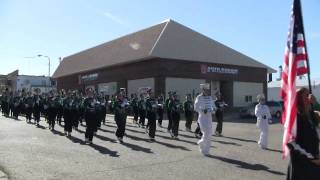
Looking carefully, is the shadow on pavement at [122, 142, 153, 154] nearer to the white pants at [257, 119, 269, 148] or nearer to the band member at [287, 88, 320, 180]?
the white pants at [257, 119, 269, 148]

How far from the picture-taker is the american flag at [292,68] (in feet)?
18.0

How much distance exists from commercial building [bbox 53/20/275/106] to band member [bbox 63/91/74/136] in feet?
60.4

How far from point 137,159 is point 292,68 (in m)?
6.79

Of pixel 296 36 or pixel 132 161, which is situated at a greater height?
pixel 296 36

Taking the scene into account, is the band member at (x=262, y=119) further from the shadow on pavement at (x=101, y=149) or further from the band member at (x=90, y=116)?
the band member at (x=90, y=116)

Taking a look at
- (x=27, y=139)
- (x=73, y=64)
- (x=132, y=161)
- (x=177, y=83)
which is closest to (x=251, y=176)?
(x=132, y=161)

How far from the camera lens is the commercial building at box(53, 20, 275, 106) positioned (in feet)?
126

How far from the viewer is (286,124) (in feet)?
18.0

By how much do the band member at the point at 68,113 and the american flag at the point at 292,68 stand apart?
13.3 meters

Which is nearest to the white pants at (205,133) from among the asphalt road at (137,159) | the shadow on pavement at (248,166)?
the asphalt road at (137,159)

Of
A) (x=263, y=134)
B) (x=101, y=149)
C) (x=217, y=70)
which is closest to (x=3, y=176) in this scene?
(x=101, y=149)

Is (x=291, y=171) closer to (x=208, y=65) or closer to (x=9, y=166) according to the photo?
(x=9, y=166)

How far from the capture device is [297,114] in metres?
5.92

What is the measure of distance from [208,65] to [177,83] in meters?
3.76
